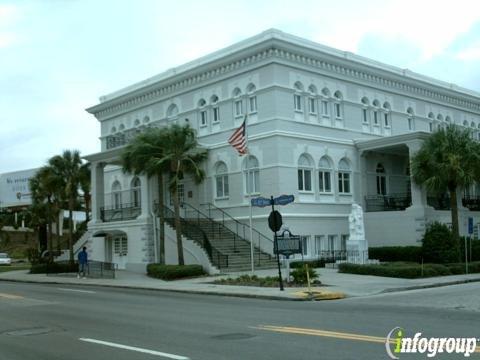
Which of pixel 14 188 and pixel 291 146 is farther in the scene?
pixel 14 188

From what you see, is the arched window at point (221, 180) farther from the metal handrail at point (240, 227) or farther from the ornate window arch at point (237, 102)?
the ornate window arch at point (237, 102)

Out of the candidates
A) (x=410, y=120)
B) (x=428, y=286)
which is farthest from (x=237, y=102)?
(x=428, y=286)

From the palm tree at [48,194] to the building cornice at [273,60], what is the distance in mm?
7640

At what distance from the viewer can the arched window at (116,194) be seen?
45219mm

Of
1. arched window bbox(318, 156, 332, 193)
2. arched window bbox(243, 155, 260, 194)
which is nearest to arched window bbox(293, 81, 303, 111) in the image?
arched window bbox(318, 156, 332, 193)

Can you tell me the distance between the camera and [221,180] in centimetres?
3691

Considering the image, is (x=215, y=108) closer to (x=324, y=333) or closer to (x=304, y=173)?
(x=304, y=173)

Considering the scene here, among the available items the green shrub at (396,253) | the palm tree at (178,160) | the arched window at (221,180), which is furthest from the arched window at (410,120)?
the palm tree at (178,160)

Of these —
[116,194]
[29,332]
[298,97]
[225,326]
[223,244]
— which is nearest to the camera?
[225,326]

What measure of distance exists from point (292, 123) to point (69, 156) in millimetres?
14719

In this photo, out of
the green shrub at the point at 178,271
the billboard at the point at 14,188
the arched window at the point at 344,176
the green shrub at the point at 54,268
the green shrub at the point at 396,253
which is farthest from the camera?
the billboard at the point at 14,188

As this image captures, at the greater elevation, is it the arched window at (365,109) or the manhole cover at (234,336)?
the arched window at (365,109)

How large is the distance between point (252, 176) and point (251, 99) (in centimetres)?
441

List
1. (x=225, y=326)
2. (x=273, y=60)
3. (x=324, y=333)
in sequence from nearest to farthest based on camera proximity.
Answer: (x=324, y=333)
(x=225, y=326)
(x=273, y=60)
